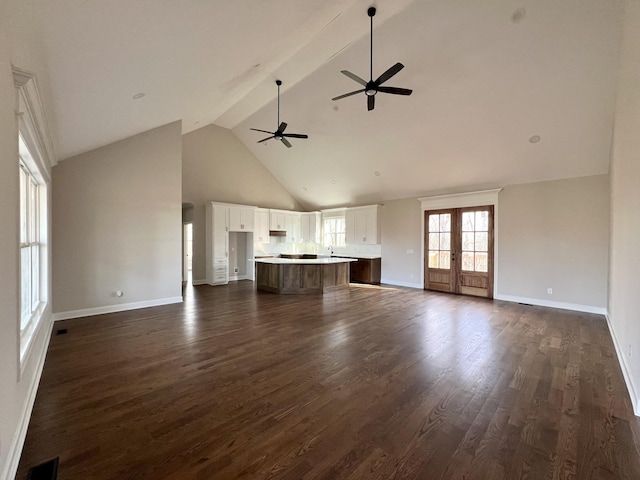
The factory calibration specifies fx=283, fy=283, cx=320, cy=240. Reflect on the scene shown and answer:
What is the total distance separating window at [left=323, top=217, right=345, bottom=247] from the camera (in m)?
10.2

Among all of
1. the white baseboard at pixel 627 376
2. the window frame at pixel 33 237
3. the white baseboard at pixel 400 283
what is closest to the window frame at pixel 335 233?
the white baseboard at pixel 400 283

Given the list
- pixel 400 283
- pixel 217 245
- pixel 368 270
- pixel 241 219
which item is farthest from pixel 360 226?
pixel 217 245

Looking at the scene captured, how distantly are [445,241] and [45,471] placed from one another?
25.7ft

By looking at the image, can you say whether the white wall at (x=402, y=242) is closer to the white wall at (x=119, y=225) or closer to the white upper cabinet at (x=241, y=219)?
the white upper cabinet at (x=241, y=219)

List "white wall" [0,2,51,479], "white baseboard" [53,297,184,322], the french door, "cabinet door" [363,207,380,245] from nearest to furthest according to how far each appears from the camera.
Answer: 1. "white wall" [0,2,51,479]
2. "white baseboard" [53,297,184,322]
3. the french door
4. "cabinet door" [363,207,380,245]

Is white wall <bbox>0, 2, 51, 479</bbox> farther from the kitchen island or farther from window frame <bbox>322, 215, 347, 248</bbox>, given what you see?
window frame <bbox>322, 215, 347, 248</bbox>

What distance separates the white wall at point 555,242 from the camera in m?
5.39

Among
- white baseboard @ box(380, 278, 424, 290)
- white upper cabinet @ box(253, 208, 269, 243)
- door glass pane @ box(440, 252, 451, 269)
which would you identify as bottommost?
white baseboard @ box(380, 278, 424, 290)

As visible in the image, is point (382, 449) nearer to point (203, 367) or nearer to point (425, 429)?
point (425, 429)

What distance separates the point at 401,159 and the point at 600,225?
158 inches

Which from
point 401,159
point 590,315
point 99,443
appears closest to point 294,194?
point 401,159

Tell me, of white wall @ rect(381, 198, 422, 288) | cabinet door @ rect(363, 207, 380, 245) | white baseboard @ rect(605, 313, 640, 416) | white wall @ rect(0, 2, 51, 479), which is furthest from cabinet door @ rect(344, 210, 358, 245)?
white wall @ rect(0, 2, 51, 479)

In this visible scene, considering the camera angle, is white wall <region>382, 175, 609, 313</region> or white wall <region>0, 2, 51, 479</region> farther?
white wall <region>382, 175, 609, 313</region>

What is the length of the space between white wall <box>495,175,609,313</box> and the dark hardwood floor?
1549 mm
